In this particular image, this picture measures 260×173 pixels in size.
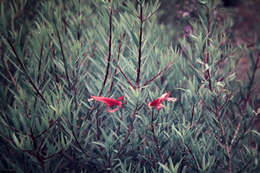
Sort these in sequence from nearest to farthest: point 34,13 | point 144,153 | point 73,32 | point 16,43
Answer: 1. point 16,43
2. point 144,153
3. point 73,32
4. point 34,13

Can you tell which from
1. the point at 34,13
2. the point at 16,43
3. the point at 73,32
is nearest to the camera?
the point at 16,43

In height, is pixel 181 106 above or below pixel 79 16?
below

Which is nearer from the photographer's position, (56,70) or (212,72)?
(212,72)

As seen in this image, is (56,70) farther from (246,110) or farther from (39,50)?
(246,110)

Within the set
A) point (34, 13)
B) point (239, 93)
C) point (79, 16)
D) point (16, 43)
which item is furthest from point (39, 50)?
point (239, 93)

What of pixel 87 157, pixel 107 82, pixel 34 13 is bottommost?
pixel 87 157

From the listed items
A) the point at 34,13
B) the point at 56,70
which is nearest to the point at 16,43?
the point at 56,70

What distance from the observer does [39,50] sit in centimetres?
62

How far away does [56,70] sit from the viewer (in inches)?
29.0

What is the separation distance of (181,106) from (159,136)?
→ 224 millimetres

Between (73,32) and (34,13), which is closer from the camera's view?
(73,32)

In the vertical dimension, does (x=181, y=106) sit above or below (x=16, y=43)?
below

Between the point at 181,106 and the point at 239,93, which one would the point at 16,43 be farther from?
the point at 239,93

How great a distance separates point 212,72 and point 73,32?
481mm
